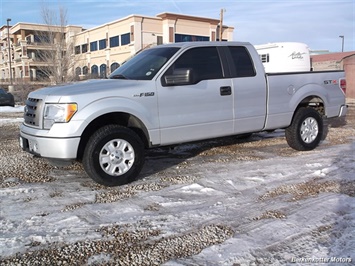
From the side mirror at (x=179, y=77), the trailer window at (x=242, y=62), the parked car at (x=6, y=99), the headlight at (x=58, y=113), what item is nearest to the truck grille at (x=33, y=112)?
the headlight at (x=58, y=113)

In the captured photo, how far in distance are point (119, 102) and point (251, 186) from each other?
2.12 m

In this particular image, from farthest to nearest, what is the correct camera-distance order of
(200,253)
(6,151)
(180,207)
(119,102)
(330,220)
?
(6,151) < (119,102) < (180,207) < (330,220) < (200,253)

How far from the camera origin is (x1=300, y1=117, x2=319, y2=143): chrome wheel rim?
6635mm

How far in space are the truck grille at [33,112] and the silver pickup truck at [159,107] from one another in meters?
0.01

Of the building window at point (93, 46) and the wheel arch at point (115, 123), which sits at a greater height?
the building window at point (93, 46)

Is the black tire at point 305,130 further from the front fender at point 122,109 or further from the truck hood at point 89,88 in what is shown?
the truck hood at point 89,88

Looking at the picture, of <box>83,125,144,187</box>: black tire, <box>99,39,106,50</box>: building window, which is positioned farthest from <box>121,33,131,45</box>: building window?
<box>83,125,144,187</box>: black tire

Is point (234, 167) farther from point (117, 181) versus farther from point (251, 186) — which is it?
point (117, 181)

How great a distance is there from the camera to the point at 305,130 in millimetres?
6656

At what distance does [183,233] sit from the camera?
3.30 m

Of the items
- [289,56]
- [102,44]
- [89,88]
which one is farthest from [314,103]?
[102,44]

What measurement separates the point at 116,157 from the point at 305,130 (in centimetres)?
388

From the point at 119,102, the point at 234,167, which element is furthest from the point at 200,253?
the point at 234,167

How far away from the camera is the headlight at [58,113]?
14.2ft
